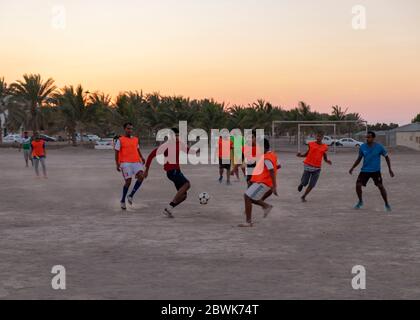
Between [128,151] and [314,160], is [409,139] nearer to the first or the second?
[314,160]

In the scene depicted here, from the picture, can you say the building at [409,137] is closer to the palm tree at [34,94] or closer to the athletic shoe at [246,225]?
the palm tree at [34,94]

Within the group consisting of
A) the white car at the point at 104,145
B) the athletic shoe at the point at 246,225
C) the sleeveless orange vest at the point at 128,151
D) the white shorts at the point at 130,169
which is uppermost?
the sleeveless orange vest at the point at 128,151

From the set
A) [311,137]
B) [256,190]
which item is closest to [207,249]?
[256,190]

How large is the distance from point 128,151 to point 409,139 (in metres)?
52.6

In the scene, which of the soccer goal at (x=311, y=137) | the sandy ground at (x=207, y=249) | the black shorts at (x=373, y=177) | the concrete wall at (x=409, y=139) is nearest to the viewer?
the sandy ground at (x=207, y=249)

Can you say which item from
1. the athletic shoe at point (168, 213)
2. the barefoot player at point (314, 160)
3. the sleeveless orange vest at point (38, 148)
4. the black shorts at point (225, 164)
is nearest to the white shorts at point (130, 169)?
the athletic shoe at point (168, 213)

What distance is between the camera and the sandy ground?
5.73 m

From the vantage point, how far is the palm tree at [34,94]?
5688 cm

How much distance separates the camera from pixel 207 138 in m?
56.1

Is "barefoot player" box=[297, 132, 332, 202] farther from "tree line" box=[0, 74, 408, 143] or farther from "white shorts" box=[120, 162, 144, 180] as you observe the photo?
"tree line" box=[0, 74, 408, 143]

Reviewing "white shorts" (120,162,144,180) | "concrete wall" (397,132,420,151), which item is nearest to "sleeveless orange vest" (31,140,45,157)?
"white shorts" (120,162,144,180)

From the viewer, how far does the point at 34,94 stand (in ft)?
188
